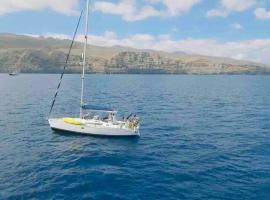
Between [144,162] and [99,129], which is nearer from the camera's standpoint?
[144,162]

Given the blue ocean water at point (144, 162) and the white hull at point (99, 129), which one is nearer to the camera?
the blue ocean water at point (144, 162)

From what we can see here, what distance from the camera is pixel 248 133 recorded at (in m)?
61.9

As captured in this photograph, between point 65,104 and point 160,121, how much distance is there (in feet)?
121

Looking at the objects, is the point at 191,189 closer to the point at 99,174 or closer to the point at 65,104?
the point at 99,174

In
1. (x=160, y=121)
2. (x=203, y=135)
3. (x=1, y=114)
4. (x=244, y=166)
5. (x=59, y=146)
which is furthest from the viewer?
(x=1, y=114)

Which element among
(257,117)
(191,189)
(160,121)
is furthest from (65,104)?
(191,189)

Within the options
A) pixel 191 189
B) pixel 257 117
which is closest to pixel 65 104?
pixel 257 117

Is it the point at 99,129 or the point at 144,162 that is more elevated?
the point at 99,129

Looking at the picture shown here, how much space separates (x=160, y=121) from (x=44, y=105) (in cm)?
3864

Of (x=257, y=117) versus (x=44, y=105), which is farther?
(x=44, y=105)

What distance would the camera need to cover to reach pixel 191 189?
34.7m

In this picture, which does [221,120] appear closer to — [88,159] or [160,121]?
[160,121]

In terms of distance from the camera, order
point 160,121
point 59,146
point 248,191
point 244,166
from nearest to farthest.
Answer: point 248,191
point 244,166
point 59,146
point 160,121

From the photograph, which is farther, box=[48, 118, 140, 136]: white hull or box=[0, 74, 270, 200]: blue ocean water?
box=[48, 118, 140, 136]: white hull
